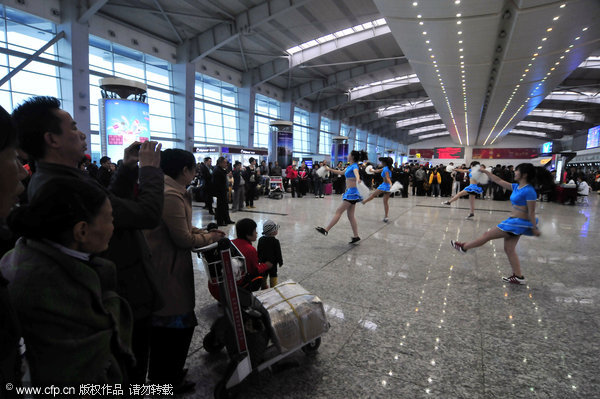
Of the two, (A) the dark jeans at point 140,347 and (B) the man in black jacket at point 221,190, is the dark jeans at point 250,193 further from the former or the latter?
(A) the dark jeans at point 140,347

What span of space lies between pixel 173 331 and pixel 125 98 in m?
12.3

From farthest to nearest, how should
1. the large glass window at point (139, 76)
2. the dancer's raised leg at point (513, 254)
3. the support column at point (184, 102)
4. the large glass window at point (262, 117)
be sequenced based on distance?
the large glass window at point (262, 117), the support column at point (184, 102), the large glass window at point (139, 76), the dancer's raised leg at point (513, 254)

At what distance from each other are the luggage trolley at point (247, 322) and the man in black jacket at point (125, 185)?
1.19 ft

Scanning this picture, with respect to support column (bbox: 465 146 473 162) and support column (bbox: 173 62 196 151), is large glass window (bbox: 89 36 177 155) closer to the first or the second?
support column (bbox: 173 62 196 151)

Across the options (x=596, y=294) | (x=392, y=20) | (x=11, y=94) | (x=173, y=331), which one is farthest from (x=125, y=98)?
(x=596, y=294)

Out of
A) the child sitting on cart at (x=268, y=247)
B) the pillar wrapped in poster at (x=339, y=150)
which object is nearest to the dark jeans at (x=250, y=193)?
the child sitting on cart at (x=268, y=247)

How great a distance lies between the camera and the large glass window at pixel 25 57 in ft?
40.1

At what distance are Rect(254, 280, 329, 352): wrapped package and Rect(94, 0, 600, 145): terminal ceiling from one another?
28.2 feet

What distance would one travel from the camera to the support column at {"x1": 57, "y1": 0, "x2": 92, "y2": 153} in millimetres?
12891

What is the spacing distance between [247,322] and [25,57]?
16836 millimetres

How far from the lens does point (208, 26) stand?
17547 millimetres

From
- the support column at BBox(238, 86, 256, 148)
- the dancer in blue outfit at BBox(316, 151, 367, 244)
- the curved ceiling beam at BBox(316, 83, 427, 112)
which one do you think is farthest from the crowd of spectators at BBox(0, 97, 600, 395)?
the curved ceiling beam at BBox(316, 83, 427, 112)

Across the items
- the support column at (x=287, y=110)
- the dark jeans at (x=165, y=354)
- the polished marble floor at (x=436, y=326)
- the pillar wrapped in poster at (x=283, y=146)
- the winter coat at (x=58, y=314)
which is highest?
the support column at (x=287, y=110)

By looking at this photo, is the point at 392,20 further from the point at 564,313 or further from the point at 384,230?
the point at 564,313
